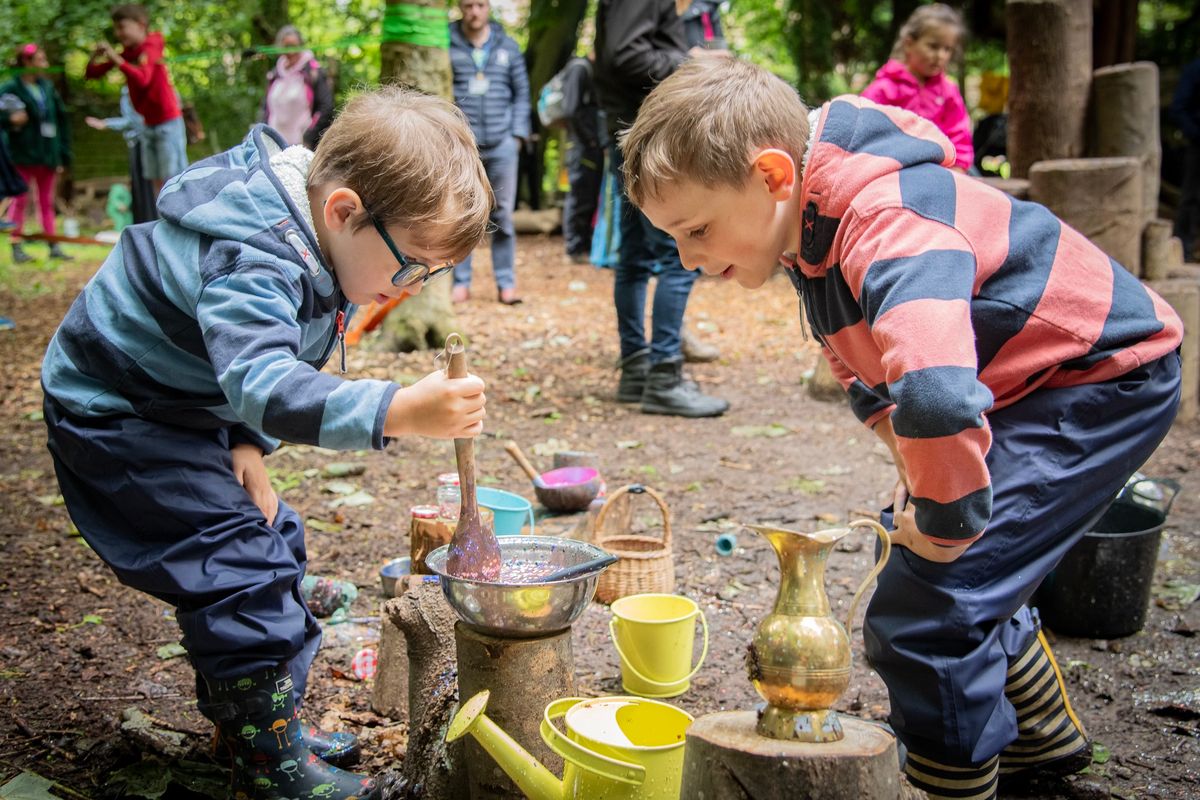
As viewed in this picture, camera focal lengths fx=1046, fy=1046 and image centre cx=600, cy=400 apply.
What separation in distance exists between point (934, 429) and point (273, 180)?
132 cm

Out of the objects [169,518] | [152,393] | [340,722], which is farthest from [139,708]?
[152,393]

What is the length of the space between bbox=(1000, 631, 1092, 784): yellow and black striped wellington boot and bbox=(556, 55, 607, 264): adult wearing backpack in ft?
21.5

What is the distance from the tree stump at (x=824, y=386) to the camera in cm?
573

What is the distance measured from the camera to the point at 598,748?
1742 mm

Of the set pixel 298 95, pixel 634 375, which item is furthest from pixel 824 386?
pixel 298 95

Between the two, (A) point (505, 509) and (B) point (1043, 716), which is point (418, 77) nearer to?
(A) point (505, 509)

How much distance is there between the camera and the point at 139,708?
8.49 feet

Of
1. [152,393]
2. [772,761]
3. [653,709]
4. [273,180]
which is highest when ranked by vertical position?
[273,180]

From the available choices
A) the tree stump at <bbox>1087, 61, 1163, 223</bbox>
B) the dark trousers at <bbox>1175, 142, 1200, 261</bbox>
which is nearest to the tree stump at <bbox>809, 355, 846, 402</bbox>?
the tree stump at <bbox>1087, 61, 1163, 223</bbox>

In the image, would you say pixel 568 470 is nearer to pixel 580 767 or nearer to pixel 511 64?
pixel 580 767

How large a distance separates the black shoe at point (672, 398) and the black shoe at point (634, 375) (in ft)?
0.64

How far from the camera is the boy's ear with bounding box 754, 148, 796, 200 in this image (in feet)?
6.63

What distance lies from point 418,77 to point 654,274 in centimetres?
190

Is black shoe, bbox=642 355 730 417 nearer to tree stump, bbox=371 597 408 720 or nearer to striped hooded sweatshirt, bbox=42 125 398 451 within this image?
tree stump, bbox=371 597 408 720
